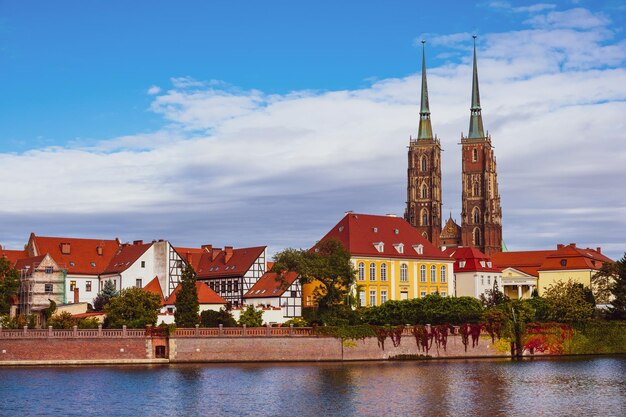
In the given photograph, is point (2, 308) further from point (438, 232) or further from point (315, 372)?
point (438, 232)

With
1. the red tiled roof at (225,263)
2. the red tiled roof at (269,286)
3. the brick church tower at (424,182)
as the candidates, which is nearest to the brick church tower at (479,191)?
the brick church tower at (424,182)

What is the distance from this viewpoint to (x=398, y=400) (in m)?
48.2

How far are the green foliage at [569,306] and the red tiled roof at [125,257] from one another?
41022 millimetres

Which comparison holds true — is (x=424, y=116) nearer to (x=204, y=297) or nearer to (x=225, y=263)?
(x=225, y=263)

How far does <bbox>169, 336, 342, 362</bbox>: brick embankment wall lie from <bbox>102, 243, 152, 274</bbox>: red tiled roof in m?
27.3

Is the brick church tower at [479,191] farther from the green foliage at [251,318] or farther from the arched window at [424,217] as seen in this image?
the green foliage at [251,318]

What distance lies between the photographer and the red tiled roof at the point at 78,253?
101062 millimetres

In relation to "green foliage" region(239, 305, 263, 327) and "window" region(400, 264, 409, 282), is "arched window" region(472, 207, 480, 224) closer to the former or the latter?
"window" region(400, 264, 409, 282)

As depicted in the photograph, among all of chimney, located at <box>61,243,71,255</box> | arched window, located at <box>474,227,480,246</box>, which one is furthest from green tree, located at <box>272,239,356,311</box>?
arched window, located at <box>474,227,480,246</box>

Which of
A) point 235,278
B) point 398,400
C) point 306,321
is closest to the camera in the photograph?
point 398,400

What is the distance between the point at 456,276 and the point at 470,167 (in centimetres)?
5560

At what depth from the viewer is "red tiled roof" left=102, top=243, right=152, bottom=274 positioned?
99.7 m

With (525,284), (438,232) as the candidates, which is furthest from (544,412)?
(438,232)

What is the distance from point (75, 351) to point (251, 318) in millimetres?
16399
